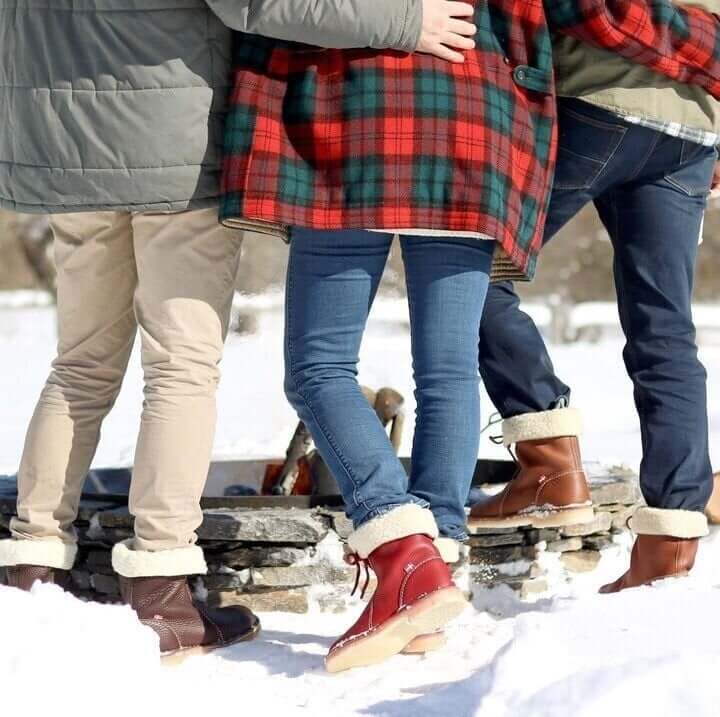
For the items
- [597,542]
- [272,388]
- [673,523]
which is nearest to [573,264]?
[272,388]

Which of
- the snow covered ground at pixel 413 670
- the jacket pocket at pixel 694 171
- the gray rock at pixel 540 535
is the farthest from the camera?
the gray rock at pixel 540 535

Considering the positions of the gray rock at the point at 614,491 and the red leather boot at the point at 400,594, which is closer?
the red leather boot at the point at 400,594

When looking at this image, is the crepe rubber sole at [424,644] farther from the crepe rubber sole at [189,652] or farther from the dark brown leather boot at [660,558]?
the dark brown leather boot at [660,558]

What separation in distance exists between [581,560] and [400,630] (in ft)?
4.11

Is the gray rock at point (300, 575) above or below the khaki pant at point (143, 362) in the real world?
below

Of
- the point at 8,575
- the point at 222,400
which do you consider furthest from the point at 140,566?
the point at 222,400

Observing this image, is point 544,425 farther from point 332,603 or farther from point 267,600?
point 267,600

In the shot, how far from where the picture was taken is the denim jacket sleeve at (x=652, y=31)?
2.60 metres

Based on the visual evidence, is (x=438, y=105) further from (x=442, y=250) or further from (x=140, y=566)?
(x=140, y=566)

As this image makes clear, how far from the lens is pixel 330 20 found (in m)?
2.35

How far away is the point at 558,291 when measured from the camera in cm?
2316

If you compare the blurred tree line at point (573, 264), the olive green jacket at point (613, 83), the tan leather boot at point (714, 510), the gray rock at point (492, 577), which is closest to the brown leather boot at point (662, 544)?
the gray rock at point (492, 577)

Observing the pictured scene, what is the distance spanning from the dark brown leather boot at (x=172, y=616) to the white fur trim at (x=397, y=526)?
0.43 meters

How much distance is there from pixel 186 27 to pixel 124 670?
124cm
